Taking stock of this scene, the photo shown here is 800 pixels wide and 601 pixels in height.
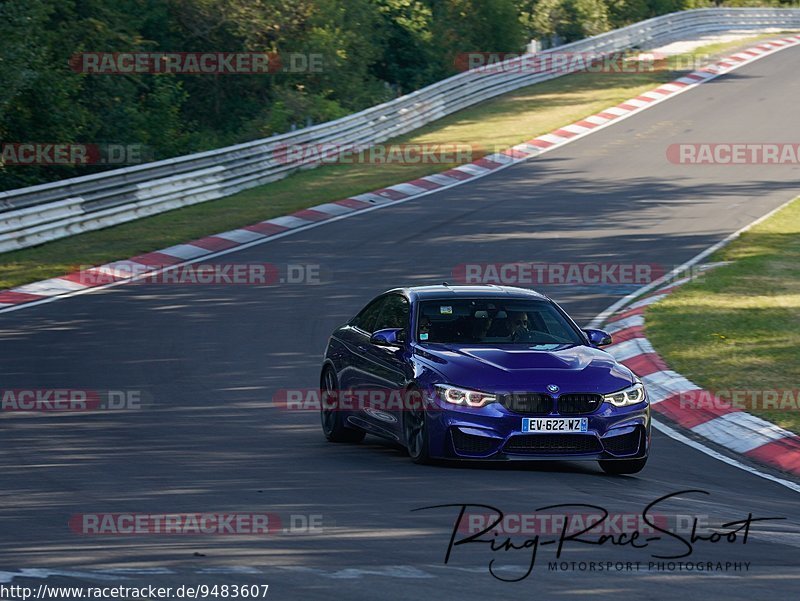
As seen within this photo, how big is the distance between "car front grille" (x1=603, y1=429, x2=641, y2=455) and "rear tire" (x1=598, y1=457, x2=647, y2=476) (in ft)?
0.27

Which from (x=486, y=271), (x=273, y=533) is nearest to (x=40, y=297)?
(x=486, y=271)

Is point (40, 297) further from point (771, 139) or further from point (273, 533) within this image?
point (771, 139)

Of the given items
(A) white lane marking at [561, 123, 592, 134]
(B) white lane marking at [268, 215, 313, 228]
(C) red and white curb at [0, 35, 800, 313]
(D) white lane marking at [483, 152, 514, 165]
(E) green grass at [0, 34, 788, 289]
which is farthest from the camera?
(A) white lane marking at [561, 123, 592, 134]

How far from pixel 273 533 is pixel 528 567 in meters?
1.67

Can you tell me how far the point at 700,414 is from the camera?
13648 millimetres

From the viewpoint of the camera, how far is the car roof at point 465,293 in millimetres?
12091

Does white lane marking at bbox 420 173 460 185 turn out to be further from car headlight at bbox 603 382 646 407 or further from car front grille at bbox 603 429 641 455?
car front grille at bbox 603 429 641 455

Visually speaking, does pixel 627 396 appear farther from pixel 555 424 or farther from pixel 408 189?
pixel 408 189

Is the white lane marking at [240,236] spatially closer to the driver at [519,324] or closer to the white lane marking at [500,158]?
the white lane marking at [500,158]

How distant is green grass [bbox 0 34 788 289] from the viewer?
78.4ft

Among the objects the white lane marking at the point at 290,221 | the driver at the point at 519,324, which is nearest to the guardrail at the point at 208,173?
the white lane marking at the point at 290,221

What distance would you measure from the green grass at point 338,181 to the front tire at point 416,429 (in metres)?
12.0

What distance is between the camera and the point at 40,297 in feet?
68.0

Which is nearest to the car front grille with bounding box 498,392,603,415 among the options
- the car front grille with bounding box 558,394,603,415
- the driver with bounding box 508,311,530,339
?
the car front grille with bounding box 558,394,603,415
